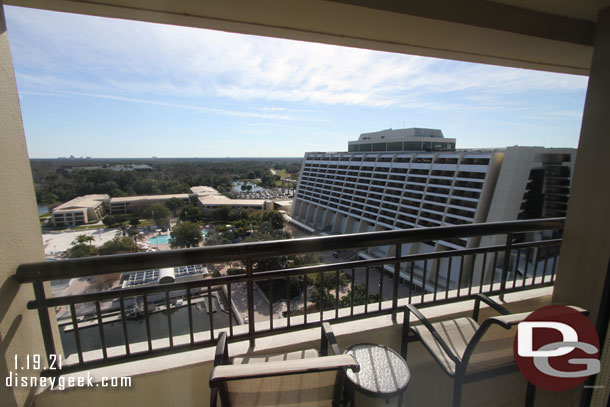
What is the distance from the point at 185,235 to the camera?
9969 mm

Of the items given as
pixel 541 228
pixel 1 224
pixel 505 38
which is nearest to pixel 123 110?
pixel 1 224

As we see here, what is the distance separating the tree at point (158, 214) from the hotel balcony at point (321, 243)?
9.74 meters

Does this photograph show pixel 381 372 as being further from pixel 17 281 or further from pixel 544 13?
pixel 544 13

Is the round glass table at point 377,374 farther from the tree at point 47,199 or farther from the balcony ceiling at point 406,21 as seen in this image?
the tree at point 47,199

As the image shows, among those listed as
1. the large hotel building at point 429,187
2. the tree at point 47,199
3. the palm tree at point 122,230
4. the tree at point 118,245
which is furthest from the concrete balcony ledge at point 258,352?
the large hotel building at point 429,187

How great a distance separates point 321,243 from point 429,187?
2444 cm

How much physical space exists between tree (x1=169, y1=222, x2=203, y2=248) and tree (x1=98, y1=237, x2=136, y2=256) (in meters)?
1.43

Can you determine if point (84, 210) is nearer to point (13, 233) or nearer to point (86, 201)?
point (86, 201)

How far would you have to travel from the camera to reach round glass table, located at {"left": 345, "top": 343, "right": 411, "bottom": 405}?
120 cm

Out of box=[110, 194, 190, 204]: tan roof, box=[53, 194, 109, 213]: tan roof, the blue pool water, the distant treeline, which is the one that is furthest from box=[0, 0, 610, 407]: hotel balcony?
the blue pool water

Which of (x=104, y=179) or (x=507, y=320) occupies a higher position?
(x=104, y=179)

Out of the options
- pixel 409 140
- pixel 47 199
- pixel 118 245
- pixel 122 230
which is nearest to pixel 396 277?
pixel 47 199

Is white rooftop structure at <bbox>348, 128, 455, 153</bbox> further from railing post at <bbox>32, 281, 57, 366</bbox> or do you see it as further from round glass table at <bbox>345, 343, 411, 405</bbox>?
railing post at <bbox>32, 281, 57, 366</bbox>

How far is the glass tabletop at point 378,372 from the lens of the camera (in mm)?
1218
